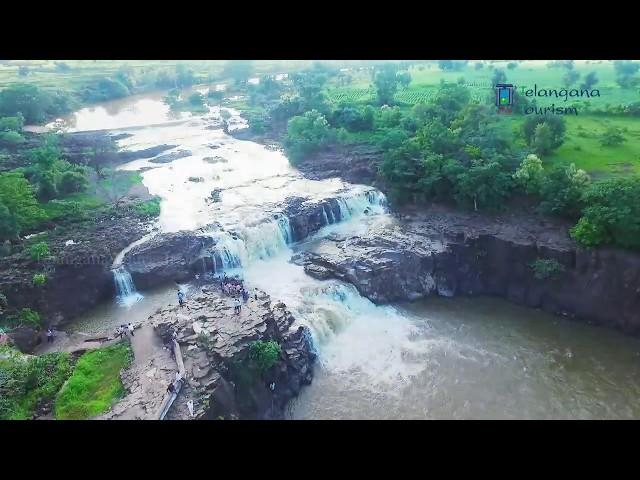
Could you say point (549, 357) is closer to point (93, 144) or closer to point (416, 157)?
point (416, 157)

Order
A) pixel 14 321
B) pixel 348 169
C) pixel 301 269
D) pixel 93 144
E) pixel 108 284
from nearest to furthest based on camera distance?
pixel 14 321 → pixel 108 284 → pixel 301 269 → pixel 348 169 → pixel 93 144

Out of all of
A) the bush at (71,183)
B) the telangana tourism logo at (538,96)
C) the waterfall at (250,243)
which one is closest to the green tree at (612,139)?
the telangana tourism logo at (538,96)

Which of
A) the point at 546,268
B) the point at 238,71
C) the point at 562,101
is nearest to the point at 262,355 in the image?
the point at 546,268

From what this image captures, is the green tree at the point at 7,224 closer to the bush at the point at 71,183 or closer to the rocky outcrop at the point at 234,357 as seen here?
the bush at the point at 71,183

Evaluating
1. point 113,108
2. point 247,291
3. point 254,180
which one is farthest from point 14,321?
point 113,108

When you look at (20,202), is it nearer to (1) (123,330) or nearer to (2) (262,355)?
(1) (123,330)
